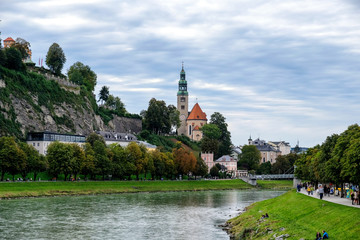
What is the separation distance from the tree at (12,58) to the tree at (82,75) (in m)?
33.0

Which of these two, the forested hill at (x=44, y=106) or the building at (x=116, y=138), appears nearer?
the forested hill at (x=44, y=106)

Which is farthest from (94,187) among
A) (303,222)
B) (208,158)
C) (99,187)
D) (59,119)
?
(208,158)

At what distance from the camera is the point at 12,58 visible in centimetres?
13350

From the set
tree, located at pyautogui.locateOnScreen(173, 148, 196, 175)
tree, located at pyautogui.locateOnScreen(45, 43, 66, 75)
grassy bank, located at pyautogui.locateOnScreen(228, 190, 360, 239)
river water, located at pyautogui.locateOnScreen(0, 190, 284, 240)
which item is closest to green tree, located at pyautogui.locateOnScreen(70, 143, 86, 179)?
river water, located at pyautogui.locateOnScreen(0, 190, 284, 240)

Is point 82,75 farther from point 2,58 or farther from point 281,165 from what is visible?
point 281,165

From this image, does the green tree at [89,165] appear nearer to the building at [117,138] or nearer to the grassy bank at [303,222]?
the building at [117,138]

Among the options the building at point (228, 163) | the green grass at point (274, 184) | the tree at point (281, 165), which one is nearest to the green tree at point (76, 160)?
the green grass at point (274, 184)

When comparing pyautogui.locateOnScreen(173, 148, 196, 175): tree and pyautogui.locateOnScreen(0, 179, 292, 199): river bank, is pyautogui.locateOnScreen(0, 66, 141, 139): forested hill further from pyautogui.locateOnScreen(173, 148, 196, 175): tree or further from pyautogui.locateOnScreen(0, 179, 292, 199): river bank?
pyautogui.locateOnScreen(173, 148, 196, 175): tree

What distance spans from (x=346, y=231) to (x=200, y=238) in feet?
51.6

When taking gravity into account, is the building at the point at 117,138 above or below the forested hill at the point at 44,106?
below

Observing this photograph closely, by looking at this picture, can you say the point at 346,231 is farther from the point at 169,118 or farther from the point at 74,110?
the point at 169,118

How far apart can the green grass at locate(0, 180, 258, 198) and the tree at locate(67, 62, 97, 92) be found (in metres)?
54.6

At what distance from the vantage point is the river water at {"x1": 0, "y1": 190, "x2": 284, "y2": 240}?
48.8 meters

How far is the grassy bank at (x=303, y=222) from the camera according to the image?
116 ft
